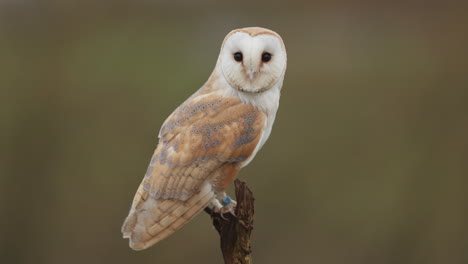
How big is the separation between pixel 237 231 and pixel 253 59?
516mm

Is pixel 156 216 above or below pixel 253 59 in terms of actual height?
below

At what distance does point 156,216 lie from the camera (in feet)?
5.48

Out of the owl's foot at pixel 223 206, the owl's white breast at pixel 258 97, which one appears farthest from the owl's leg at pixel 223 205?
the owl's white breast at pixel 258 97

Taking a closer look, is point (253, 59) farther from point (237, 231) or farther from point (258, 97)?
point (237, 231)

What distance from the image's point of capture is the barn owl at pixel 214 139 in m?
1.66

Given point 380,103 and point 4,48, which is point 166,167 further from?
point 4,48

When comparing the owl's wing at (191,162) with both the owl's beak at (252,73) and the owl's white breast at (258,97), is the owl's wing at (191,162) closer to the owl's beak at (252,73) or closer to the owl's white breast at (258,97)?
the owl's white breast at (258,97)

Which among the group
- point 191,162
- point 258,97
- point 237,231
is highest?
point 258,97

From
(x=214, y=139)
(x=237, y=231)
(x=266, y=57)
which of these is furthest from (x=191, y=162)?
(x=266, y=57)

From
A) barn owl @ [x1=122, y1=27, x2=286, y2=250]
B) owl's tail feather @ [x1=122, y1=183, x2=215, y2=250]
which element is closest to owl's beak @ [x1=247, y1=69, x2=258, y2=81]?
barn owl @ [x1=122, y1=27, x2=286, y2=250]

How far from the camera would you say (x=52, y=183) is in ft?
12.3

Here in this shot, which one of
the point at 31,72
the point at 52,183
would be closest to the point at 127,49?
the point at 31,72

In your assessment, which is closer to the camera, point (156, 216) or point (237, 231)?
point (156, 216)

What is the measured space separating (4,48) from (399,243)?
268 cm
